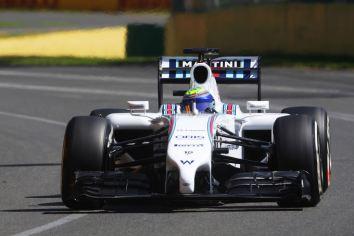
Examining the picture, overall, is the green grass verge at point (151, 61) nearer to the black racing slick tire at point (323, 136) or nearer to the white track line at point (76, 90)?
the white track line at point (76, 90)

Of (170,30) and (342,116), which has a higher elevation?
(170,30)

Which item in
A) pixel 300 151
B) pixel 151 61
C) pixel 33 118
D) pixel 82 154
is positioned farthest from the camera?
pixel 151 61

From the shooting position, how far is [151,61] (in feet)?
123

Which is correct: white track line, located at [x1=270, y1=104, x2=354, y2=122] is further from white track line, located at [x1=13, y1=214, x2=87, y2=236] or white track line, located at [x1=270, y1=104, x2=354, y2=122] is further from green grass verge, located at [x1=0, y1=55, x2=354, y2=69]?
green grass verge, located at [x1=0, y1=55, x2=354, y2=69]

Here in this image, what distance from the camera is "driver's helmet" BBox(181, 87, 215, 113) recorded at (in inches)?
507

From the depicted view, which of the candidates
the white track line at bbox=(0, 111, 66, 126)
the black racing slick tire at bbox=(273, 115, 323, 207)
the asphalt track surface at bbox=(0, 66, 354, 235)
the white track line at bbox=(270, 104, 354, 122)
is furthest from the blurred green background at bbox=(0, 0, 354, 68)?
the black racing slick tire at bbox=(273, 115, 323, 207)

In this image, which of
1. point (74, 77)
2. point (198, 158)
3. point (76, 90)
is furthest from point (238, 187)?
point (74, 77)

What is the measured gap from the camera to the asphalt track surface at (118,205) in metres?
10.7

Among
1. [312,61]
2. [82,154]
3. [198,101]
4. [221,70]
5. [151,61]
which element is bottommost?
[151,61]

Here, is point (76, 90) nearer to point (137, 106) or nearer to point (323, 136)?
point (137, 106)

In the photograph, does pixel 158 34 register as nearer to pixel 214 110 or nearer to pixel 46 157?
pixel 46 157

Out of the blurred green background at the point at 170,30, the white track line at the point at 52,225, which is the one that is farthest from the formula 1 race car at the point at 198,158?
the blurred green background at the point at 170,30

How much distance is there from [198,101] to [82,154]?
153 cm

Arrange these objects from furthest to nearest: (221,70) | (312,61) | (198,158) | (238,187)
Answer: (312,61)
(221,70)
(238,187)
(198,158)
